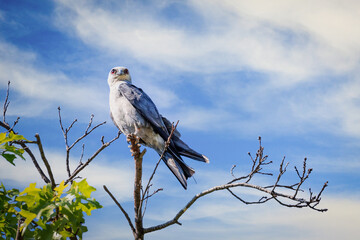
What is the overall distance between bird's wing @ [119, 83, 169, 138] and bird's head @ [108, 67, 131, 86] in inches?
25.9

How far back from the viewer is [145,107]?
225 inches

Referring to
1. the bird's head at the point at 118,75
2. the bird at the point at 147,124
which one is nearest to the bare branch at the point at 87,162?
the bird at the point at 147,124

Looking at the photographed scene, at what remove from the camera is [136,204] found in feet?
13.5

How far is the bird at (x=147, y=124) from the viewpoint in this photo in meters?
5.39

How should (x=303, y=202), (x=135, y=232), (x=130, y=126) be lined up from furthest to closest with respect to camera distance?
(x=130, y=126)
(x=135, y=232)
(x=303, y=202)

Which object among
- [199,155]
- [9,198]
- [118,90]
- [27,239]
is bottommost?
[27,239]

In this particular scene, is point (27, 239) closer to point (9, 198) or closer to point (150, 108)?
point (9, 198)

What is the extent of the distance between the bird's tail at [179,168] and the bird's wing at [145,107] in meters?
0.37

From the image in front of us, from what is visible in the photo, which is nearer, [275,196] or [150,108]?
[275,196]

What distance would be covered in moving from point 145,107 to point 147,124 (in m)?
0.27

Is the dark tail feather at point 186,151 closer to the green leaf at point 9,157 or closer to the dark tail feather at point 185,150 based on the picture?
the dark tail feather at point 185,150

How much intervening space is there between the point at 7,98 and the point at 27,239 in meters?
2.72

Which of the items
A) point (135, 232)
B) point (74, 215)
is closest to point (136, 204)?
point (135, 232)

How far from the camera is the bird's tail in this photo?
5.20 meters
